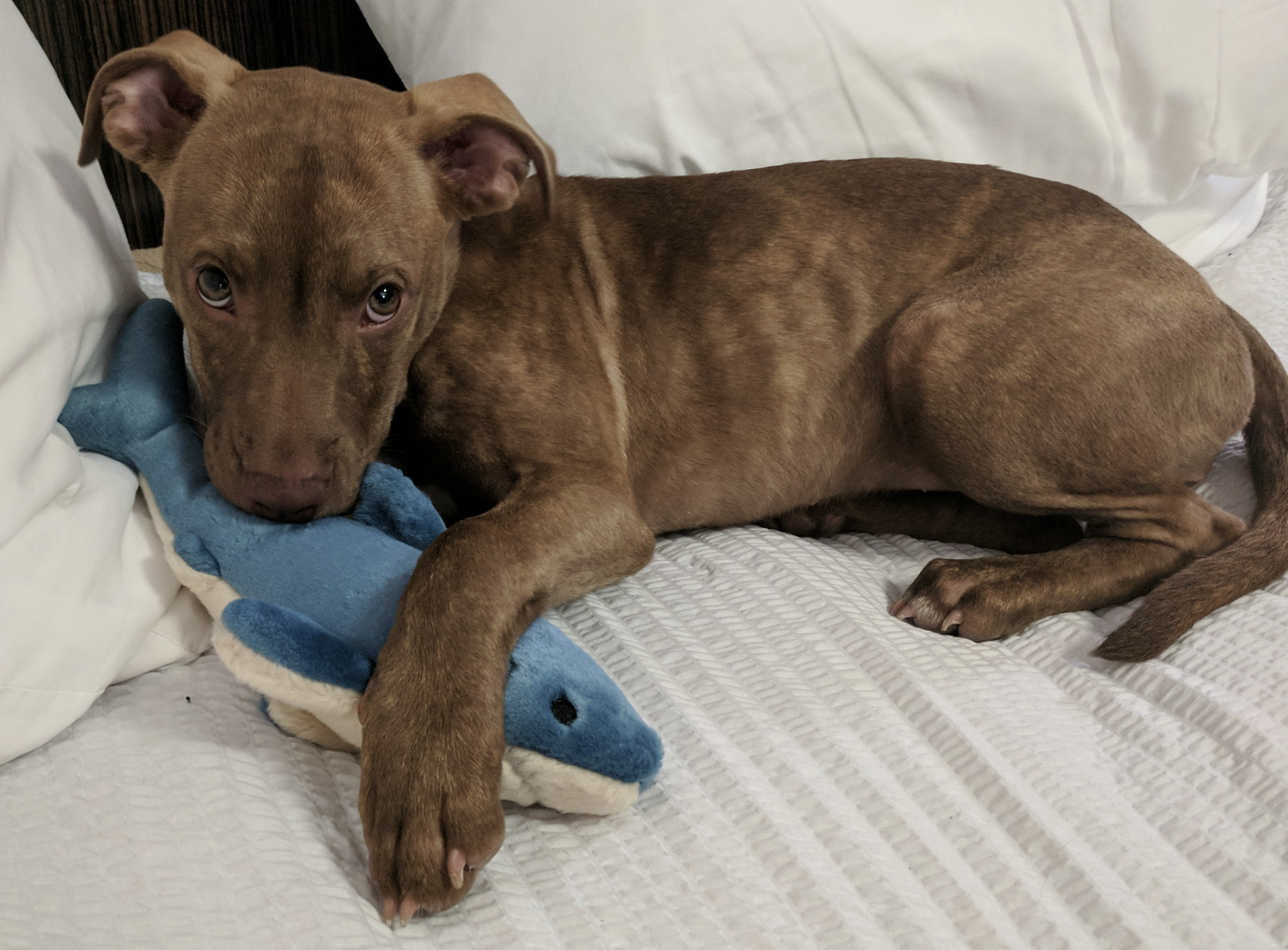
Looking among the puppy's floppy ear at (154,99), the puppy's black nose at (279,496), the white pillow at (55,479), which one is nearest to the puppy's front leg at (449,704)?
the puppy's black nose at (279,496)

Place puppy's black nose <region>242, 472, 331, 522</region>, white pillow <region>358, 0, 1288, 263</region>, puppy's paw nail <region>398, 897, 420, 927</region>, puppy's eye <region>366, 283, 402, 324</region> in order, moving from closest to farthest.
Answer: puppy's paw nail <region>398, 897, 420, 927</region> → puppy's black nose <region>242, 472, 331, 522</region> → puppy's eye <region>366, 283, 402, 324</region> → white pillow <region>358, 0, 1288, 263</region>

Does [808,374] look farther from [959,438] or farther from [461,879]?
[461,879]

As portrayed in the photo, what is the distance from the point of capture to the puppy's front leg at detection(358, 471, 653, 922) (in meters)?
1.39

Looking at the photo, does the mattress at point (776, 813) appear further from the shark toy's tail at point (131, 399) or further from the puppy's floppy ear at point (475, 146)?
the puppy's floppy ear at point (475, 146)

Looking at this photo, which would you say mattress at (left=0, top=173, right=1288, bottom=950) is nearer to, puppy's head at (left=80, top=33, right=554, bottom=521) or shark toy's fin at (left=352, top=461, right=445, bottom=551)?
shark toy's fin at (left=352, top=461, right=445, bottom=551)

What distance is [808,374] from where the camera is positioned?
2.58 metres

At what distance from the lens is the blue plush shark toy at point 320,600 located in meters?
1.53

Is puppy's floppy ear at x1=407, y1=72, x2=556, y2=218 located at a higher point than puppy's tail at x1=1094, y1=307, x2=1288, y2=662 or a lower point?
higher

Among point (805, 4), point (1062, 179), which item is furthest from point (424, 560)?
point (1062, 179)

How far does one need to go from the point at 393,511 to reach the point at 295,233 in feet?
1.86

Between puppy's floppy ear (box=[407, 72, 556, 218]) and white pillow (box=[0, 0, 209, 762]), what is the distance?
0.76 metres

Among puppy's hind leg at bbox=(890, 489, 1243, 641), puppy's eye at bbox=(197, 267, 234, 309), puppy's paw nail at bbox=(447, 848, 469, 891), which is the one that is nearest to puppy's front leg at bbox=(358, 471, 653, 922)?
puppy's paw nail at bbox=(447, 848, 469, 891)

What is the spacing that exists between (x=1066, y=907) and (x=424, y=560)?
3.95 feet

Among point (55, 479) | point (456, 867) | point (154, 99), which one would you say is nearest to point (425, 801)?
point (456, 867)
